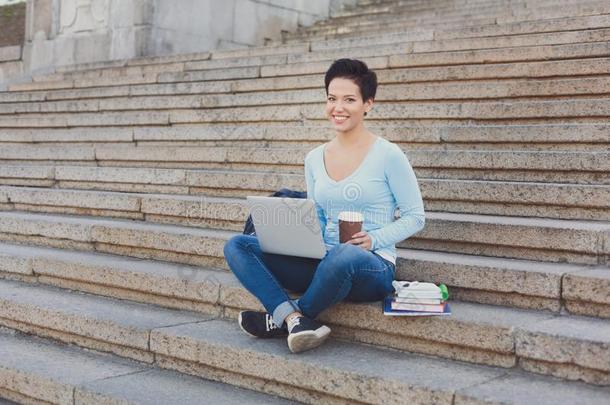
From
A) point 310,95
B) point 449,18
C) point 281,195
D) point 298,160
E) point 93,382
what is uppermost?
point 449,18

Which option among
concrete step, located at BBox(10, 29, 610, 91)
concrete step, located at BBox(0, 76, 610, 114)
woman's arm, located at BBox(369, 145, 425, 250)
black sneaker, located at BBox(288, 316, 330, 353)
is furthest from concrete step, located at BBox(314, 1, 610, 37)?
black sneaker, located at BBox(288, 316, 330, 353)

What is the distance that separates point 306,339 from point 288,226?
498mm

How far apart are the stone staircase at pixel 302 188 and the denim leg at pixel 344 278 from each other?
0.13m

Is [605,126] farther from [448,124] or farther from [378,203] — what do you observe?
[378,203]

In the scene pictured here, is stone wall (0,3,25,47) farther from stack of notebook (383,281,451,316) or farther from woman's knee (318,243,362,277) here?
stack of notebook (383,281,451,316)

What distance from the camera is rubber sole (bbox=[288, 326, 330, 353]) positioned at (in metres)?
3.21

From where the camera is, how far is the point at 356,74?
11.6 feet

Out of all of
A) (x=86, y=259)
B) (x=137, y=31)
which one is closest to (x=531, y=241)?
(x=86, y=259)

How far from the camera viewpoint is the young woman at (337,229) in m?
3.28

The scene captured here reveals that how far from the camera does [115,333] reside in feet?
12.7

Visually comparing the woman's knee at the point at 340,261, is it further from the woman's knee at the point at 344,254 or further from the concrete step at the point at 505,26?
the concrete step at the point at 505,26

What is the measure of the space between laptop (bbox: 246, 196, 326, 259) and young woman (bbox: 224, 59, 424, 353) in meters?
0.07

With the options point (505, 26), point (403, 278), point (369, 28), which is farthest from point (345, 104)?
point (369, 28)

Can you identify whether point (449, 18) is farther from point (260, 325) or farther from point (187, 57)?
point (260, 325)
